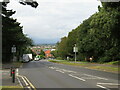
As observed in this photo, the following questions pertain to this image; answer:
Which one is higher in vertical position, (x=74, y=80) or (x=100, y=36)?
(x=100, y=36)

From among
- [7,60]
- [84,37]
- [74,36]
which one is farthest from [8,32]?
[74,36]

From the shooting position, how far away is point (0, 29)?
149 ft

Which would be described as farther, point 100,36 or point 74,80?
point 100,36

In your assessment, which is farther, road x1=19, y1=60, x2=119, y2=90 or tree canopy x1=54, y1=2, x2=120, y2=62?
tree canopy x1=54, y1=2, x2=120, y2=62

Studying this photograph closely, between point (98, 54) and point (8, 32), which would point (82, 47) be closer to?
point (98, 54)

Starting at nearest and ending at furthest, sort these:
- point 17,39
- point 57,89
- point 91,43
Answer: point 57,89 < point 17,39 < point 91,43

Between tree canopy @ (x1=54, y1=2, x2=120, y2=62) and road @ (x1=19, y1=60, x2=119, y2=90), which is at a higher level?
tree canopy @ (x1=54, y1=2, x2=120, y2=62)

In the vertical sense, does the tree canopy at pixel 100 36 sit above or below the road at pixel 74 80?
above

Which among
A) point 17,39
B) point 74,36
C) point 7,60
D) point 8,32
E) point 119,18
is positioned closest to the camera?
point 119,18

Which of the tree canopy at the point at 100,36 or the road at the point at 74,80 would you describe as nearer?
the road at the point at 74,80

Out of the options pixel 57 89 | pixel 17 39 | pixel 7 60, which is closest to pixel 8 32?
pixel 17 39

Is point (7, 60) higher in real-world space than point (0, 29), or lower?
lower

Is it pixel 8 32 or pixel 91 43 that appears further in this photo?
pixel 91 43

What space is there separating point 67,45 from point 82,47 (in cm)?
3168
